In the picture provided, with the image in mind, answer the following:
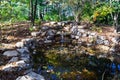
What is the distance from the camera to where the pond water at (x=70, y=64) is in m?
8.99

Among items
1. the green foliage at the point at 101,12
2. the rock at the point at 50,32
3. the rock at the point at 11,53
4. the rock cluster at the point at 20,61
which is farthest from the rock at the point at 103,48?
the rock at the point at 11,53

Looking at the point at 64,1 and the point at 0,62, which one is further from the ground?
the point at 64,1

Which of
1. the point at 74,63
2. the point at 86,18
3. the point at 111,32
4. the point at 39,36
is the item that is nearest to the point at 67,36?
the point at 39,36

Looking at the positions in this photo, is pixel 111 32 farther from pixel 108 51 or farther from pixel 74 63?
pixel 74 63

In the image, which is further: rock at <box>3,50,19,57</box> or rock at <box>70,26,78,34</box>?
rock at <box>70,26,78,34</box>

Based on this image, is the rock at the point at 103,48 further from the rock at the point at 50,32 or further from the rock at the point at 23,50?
the rock at the point at 23,50

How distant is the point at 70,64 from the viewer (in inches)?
405

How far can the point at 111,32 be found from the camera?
15305 mm

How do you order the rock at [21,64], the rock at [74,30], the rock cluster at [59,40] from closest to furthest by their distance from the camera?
the rock at [21,64], the rock cluster at [59,40], the rock at [74,30]

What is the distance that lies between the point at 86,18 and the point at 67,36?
26.0ft

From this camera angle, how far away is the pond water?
8.99 meters

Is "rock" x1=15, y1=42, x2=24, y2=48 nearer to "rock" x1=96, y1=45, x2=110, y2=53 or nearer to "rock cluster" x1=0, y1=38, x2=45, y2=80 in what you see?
"rock cluster" x1=0, y1=38, x2=45, y2=80

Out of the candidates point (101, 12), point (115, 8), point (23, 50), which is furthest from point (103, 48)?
point (23, 50)

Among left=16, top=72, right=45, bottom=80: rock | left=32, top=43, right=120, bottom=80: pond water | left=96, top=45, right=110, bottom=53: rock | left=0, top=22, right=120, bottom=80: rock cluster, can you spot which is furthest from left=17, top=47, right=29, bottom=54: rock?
left=96, top=45, right=110, bottom=53: rock
